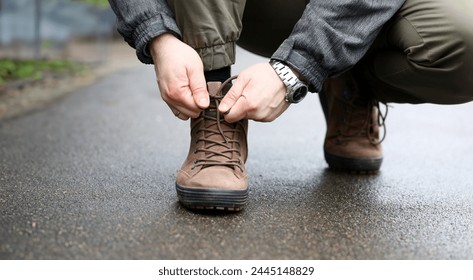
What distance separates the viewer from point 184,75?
1.45 metres

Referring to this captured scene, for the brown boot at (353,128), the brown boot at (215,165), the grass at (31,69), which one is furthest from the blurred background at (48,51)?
the brown boot at (215,165)

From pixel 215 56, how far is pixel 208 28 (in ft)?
0.22

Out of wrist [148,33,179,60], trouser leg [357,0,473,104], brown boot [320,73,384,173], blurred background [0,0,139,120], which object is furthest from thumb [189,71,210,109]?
blurred background [0,0,139,120]

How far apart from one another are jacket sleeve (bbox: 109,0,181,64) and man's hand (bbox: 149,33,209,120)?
0.03 metres

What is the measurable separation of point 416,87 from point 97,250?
1009 millimetres

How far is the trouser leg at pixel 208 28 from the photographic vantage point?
1.51 m

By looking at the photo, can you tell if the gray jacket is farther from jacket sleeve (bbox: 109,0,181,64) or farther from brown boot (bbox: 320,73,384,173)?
brown boot (bbox: 320,73,384,173)

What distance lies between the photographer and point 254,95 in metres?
1.47

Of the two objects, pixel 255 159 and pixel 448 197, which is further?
pixel 255 159

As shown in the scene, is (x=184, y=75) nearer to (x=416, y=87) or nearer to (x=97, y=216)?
(x=97, y=216)

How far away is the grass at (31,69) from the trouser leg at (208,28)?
261cm

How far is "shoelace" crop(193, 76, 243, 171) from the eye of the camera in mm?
1556

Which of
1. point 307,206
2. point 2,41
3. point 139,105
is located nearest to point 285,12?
point 307,206
